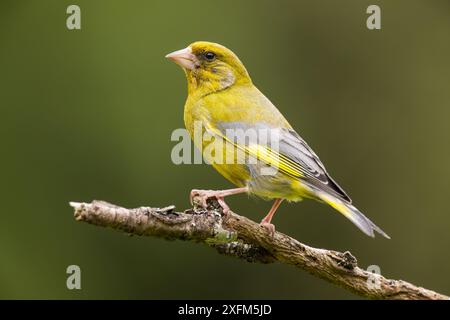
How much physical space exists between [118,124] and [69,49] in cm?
103

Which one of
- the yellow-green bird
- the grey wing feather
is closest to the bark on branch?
the yellow-green bird

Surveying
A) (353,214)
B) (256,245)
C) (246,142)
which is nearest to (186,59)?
(246,142)

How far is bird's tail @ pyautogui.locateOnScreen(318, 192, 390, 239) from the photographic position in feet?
15.8

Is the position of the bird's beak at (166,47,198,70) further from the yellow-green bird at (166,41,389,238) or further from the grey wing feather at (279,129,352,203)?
the grey wing feather at (279,129,352,203)

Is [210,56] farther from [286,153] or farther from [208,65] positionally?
[286,153]

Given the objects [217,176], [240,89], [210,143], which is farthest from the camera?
[217,176]

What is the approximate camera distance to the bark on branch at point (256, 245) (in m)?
4.26

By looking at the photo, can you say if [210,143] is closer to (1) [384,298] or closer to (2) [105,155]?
(1) [384,298]

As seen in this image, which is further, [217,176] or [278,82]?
[278,82]

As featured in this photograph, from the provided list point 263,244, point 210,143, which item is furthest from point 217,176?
point 263,244

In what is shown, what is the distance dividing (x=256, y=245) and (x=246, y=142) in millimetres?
799

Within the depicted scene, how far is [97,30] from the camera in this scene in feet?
A: 29.4

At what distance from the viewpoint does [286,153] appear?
5.59 m

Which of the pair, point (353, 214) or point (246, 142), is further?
point (246, 142)
